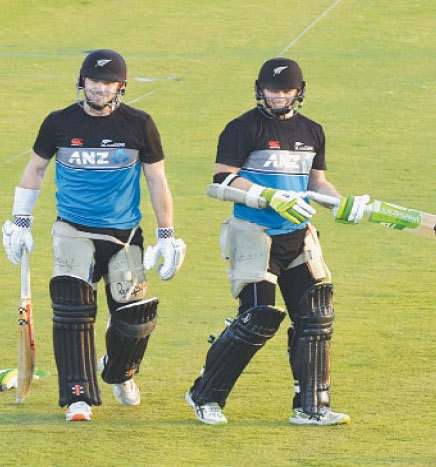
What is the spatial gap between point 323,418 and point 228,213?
7347mm

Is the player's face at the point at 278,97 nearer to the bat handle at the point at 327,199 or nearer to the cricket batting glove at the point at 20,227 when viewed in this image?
the bat handle at the point at 327,199

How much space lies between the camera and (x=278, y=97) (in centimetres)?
1002

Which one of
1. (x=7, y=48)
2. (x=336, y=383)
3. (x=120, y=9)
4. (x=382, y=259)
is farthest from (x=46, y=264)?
→ (x=120, y=9)

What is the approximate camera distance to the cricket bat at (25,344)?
409 inches

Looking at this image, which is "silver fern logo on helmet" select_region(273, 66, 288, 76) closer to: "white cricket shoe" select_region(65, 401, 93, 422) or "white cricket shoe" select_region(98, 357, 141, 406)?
"white cricket shoe" select_region(98, 357, 141, 406)

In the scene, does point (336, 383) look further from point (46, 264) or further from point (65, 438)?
point (46, 264)

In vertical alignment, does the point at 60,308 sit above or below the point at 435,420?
above

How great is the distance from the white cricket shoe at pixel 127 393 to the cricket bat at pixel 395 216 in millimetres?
1730

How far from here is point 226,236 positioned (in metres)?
10.2

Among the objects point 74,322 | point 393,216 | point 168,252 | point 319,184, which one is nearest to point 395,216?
point 393,216

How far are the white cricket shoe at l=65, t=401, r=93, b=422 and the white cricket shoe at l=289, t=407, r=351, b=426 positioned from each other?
4.23 ft

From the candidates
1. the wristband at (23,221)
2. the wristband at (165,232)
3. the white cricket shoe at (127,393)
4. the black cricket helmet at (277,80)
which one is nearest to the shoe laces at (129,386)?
the white cricket shoe at (127,393)

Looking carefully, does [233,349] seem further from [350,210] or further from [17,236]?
[17,236]

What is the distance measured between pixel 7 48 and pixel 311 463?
18.9 m
